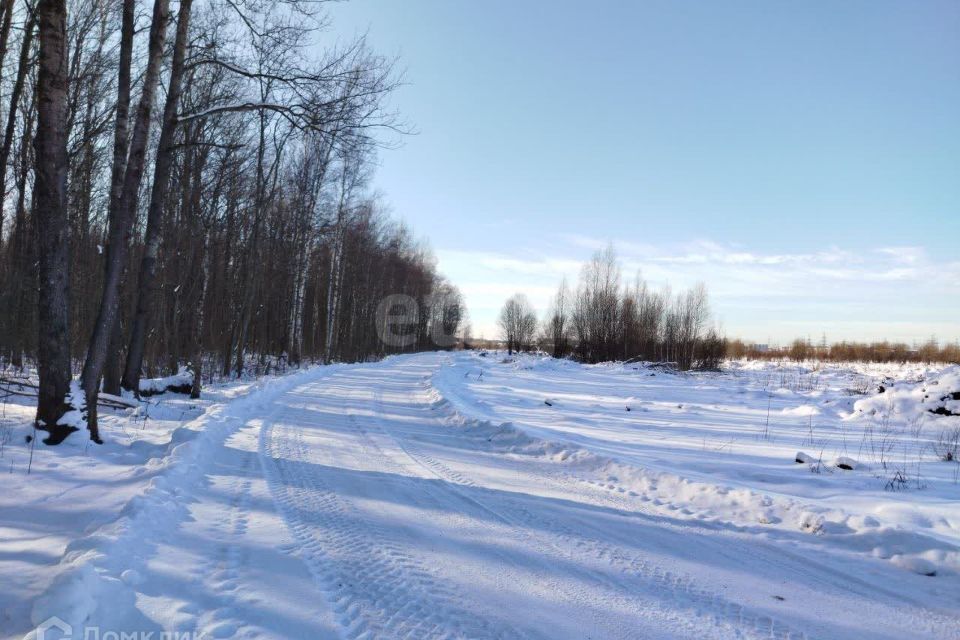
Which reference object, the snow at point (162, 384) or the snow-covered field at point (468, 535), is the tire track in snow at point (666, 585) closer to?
the snow-covered field at point (468, 535)

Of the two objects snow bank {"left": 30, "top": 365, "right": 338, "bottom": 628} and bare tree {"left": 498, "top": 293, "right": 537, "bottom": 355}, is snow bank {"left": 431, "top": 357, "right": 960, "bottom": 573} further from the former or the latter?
bare tree {"left": 498, "top": 293, "right": 537, "bottom": 355}

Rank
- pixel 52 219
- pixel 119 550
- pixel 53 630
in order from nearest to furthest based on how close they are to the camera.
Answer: pixel 53 630
pixel 119 550
pixel 52 219

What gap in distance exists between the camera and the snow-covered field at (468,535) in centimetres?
302

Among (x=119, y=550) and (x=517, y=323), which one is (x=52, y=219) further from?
(x=517, y=323)

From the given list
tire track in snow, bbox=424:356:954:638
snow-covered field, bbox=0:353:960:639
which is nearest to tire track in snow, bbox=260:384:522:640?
snow-covered field, bbox=0:353:960:639

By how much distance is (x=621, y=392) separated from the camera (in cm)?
1897

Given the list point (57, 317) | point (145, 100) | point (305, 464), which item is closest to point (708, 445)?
point (305, 464)

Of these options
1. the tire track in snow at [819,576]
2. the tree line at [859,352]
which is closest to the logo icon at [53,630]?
the tire track in snow at [819,576]

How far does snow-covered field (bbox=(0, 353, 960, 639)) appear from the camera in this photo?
3018 mm

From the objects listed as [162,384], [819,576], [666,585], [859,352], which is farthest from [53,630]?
[859,352]

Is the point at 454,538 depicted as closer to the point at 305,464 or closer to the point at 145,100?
the point at 305,464

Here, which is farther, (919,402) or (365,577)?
(919,402)

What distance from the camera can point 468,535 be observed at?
431cm

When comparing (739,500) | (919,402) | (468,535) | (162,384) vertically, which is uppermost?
(919,402)
